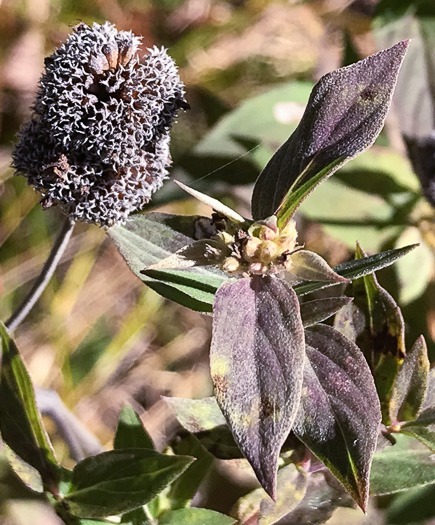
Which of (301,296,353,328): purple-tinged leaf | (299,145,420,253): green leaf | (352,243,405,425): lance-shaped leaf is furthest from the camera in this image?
(299,145,420,253): green leaf

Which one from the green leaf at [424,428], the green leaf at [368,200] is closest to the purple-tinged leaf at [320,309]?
the green leaf at [424,428]

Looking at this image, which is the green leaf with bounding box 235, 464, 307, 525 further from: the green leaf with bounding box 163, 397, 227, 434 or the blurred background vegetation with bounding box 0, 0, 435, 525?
the blurred background vegetation with bounding box 0, 0, 435, 525

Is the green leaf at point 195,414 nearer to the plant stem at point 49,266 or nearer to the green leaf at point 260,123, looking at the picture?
the plant stem at point 49,266

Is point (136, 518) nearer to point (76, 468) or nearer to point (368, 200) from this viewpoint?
point (76, 468)

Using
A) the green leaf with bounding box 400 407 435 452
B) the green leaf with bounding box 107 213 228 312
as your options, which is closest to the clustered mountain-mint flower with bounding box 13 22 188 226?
the green leaf with bounding box 107 213 228 312

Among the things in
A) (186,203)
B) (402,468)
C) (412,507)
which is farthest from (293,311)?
(186,203)

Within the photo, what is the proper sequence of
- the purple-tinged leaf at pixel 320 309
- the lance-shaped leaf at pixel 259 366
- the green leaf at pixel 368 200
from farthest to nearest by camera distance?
1. the green leaf at pixel 368 200
2. the purple-tinged leaf at pixel 320 309
3. the lance-shaped leaf at pixel 259 366
